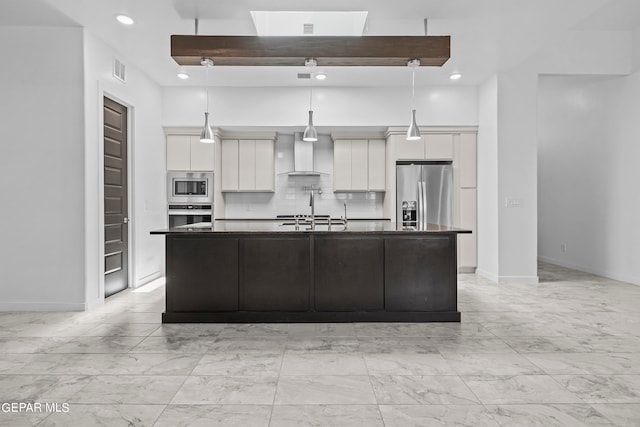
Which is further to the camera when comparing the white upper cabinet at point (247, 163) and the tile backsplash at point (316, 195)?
the tile backsplash at point (316, 195)

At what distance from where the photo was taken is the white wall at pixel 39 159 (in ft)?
13.8

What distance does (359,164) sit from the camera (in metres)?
6.84

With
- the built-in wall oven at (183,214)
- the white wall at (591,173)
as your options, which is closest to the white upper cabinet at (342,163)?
the built-in wall oven at (183,214)

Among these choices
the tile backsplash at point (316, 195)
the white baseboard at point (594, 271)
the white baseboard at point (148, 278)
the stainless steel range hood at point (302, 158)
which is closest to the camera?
the white baseboard at point (148, 278)

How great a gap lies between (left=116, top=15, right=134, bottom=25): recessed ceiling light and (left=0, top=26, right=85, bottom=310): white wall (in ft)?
1.72

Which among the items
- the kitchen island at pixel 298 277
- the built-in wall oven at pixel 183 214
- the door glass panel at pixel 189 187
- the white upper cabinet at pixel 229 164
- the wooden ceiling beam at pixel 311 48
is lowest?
the kitchen island at pixel 298 277

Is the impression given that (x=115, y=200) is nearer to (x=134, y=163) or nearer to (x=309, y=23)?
(x=134, y=163)

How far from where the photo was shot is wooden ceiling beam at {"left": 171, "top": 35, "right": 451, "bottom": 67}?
3.58 m

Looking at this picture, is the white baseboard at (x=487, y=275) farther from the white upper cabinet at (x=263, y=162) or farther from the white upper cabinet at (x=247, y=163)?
the white upper cabinet at (x=247, y=163)

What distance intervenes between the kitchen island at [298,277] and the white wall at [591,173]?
384 cm

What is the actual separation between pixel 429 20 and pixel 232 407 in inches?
153

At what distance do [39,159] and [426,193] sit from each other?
5.19 metres

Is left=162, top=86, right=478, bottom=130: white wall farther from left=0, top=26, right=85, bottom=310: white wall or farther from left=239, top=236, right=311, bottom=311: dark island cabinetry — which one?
left=239, top=236, right=311, bottom=311: dark island cabinetry
